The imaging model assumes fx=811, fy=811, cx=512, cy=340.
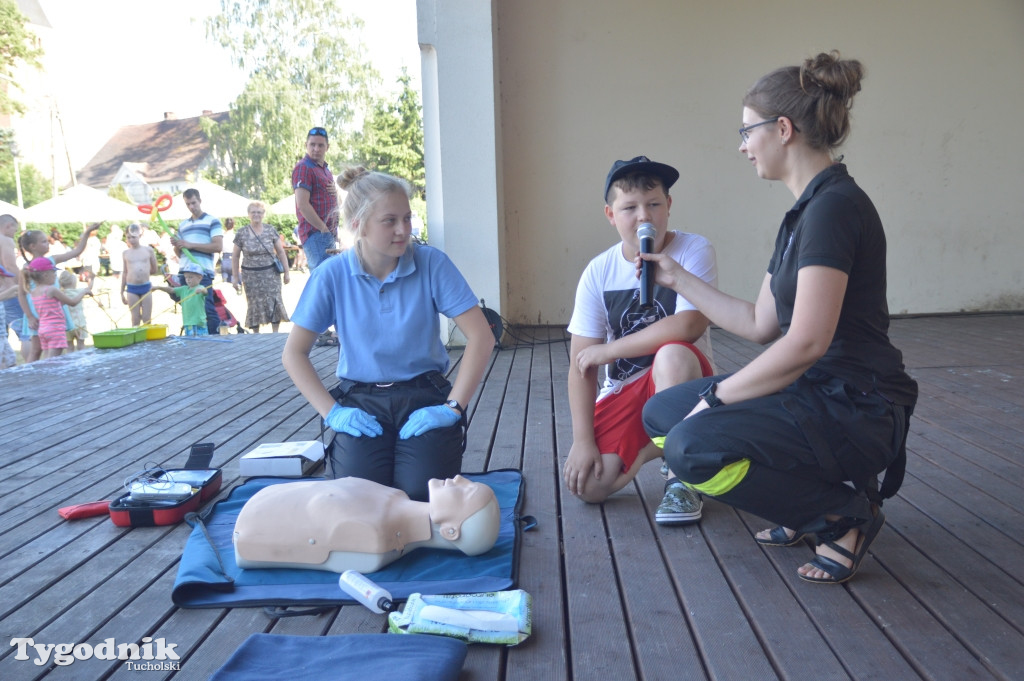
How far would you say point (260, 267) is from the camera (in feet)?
25.8

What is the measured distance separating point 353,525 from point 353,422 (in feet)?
1.75

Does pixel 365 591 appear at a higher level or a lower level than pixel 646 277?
lower

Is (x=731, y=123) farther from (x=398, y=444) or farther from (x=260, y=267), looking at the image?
(x=398, y=444)

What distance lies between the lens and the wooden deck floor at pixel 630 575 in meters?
1.64

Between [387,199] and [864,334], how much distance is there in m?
1.40

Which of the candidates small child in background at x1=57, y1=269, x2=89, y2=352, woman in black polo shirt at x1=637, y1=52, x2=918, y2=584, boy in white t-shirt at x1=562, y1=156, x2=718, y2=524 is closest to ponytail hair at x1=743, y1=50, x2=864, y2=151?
woman in black polo shirt at x1=637, y1=52, x2=918, y2=584

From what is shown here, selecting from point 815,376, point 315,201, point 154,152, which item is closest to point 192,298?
point 315,201

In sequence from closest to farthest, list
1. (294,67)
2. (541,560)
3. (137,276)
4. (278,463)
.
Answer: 1. (541,560)
2. (278,463)
3. (137,276)
4. (294,67)

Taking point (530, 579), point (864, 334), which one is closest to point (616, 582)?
point (530, 579)

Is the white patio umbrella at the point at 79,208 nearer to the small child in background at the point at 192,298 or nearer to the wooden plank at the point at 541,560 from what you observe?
the small child in background at the point at 192,298

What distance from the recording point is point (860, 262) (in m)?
1.87

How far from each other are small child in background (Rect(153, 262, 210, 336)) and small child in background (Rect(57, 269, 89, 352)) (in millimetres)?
833

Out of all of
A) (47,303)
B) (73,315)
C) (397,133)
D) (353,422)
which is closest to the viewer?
(353,422)

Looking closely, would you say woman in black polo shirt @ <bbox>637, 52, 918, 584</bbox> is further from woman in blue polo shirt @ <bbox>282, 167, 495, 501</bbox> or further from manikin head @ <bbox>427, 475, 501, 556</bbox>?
woman in blue polo shirt @ <bbox>282, 167, 495, 501</bbox>
